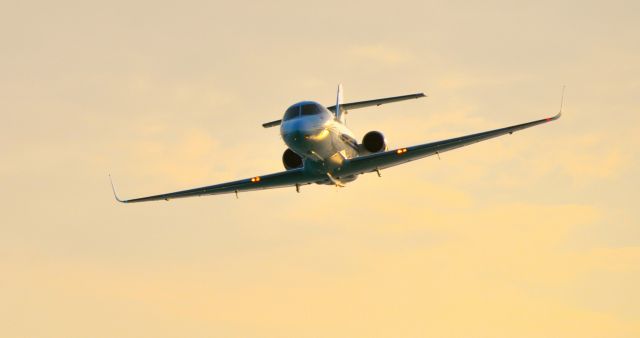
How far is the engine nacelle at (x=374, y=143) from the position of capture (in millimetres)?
48719

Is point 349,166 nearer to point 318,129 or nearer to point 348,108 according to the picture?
point 318,129

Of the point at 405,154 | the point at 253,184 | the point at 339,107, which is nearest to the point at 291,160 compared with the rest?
the point at 253,184

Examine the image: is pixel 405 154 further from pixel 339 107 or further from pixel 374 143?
pixel 339 107

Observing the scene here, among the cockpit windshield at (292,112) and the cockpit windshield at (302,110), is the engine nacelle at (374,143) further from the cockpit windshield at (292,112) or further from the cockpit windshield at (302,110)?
the cockpit windshield at (292,112)

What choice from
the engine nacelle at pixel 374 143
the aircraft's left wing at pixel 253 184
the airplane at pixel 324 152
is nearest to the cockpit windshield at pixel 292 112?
the airplane at pixel 324 152

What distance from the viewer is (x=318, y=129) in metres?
44.6

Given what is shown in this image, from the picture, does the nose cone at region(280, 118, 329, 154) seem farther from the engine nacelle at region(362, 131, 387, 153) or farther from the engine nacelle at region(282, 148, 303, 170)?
the engine nacelle at region(362, 131, 387, 153)

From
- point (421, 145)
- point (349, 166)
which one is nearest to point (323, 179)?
point (349, 166)

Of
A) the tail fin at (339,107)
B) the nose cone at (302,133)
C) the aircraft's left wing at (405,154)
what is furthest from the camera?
the tail fin at (339,107)

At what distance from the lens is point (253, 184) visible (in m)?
49.0

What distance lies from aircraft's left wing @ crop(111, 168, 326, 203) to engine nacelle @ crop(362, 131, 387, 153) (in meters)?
2.94

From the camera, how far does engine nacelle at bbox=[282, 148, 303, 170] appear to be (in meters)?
49.1

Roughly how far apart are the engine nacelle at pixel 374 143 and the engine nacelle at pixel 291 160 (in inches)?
117

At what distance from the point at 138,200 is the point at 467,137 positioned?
1482 centimetres
